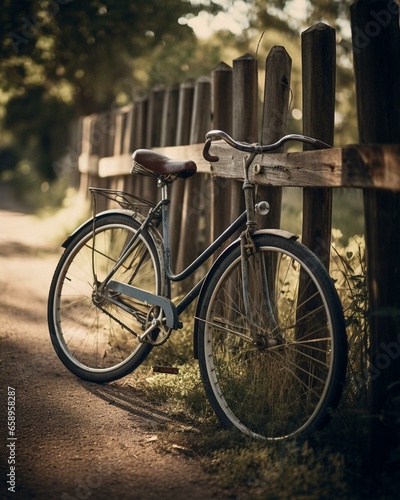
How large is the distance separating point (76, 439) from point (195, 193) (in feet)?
8.59

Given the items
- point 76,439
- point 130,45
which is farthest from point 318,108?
point 130,45

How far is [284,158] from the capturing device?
3.28 m

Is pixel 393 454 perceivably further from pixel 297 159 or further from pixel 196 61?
pixel 196 61

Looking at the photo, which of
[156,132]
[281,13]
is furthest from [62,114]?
[156,132]

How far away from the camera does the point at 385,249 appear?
2.67 m

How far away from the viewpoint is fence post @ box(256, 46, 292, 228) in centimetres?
364

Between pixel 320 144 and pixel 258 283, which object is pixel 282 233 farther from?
pixel 320 144

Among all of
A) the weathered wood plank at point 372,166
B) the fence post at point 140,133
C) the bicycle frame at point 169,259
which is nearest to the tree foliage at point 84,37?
the fence post at point 140,133

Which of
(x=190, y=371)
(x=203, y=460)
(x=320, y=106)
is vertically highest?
(x=320, y=106)

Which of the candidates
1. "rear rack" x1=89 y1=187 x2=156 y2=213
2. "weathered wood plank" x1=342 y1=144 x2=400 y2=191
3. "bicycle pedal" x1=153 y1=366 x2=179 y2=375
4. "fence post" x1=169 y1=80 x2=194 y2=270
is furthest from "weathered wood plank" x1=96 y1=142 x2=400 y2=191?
"fence post" x1=169 y1=80 x2=194 y2=270

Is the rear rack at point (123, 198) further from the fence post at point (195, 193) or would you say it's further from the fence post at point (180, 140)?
the fence post at point (180, 140)

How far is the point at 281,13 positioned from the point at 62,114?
11.9 meters

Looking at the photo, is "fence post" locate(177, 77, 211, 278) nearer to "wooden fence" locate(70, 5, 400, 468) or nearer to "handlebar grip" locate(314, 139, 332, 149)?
"wooden fence" locate(70, 5, 400, 468)

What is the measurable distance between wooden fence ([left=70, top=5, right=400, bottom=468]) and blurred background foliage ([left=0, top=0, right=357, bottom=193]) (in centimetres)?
123
